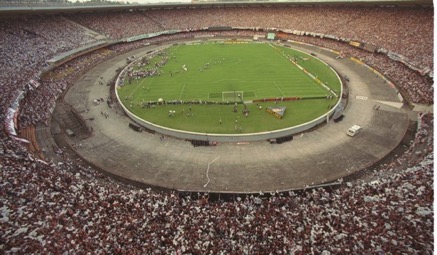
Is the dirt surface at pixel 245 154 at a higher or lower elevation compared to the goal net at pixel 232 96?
lower

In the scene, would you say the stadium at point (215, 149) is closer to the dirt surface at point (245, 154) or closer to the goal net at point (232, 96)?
the dirt surface at point (245, 154)

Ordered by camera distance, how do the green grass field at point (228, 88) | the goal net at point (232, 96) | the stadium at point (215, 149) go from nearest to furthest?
the stadium at point (215, 149), the green grass field at point (228, 88), the goal net at point (232, 96)

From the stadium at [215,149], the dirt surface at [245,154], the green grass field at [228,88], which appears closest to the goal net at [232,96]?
the green grass field at [228,88]

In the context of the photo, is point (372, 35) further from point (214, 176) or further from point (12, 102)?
point (12, 102)

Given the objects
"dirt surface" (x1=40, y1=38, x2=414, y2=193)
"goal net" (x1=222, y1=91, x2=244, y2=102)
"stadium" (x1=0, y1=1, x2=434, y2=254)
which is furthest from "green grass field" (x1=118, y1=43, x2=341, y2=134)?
"dirt surface" (x1=40, y1=38, x2=414, y2=193)

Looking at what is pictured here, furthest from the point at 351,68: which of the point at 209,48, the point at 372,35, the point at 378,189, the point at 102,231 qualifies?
the point at 102,231

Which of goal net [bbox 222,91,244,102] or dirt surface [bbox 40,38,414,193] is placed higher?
goal net [bbox 222,91,244,102]

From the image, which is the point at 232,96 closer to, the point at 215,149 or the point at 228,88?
the point at 228,88

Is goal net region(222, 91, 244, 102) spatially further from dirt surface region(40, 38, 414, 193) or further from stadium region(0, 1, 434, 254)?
dirt surface region(40, 38, 414, 193)
